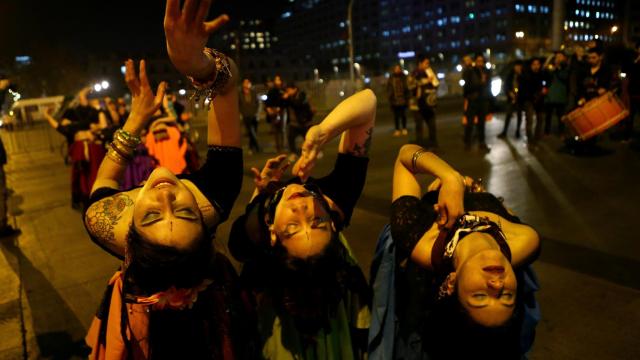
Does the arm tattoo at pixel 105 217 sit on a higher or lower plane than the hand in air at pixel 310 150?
lower

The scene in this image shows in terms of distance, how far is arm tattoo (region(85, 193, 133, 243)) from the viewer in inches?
69.5

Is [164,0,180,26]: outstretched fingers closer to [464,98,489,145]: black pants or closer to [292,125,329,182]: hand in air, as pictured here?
[292,125,329,182]: hand in air

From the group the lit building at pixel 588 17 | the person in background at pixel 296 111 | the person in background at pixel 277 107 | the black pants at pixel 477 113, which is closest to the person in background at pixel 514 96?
the black pants at pixel 477 113

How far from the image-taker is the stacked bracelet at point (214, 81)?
1.83 m

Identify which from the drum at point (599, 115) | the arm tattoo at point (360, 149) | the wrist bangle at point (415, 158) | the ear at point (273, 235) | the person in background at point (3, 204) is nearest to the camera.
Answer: the ear at point (273, 235)

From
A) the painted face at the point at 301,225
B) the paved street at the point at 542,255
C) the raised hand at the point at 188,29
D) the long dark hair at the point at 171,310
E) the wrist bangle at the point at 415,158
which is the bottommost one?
the paved street at the point at 542,255

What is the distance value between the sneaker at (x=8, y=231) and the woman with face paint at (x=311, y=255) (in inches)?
233

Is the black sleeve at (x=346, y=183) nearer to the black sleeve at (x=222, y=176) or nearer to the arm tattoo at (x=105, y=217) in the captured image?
the black sleeve at (x=222, y=176)

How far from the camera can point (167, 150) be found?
5258mm

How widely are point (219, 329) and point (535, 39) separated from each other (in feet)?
434

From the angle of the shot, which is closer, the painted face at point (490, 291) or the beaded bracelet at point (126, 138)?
the painted face at point (490, 291)

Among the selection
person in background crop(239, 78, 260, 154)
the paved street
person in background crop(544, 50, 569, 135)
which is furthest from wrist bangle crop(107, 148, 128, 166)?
person in background crop(544, 50, 569, 135)

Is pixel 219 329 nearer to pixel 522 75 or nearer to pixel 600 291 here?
pixel 600 291

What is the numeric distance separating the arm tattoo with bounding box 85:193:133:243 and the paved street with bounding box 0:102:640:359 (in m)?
1.96
